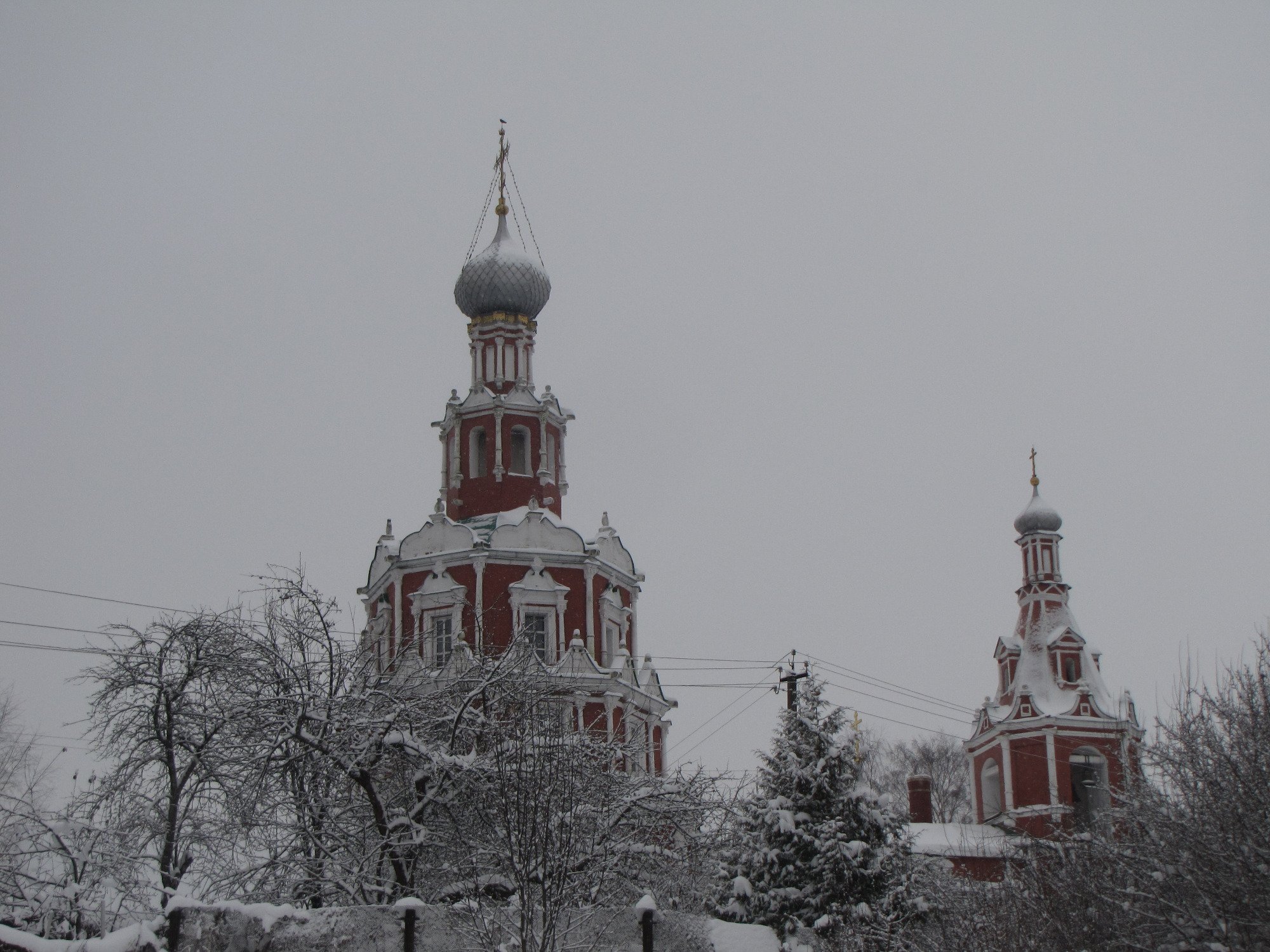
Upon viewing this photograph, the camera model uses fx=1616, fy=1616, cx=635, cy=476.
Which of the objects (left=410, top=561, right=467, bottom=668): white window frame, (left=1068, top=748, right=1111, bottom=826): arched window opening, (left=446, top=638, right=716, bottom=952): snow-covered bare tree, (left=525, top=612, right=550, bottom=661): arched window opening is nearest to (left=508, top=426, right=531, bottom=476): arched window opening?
(left=410, top=561, right=467, bottom=668): white window frame

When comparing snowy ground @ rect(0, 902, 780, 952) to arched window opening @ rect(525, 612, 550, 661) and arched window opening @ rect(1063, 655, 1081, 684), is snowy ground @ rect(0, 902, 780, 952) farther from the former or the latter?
arched window opening @ rect(1063, 655, 1081, 684)

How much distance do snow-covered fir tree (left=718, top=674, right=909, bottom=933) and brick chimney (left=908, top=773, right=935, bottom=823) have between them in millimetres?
22000

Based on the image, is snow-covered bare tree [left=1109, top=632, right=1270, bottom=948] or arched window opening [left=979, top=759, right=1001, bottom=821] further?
arched window opening [left=979, top=759, right=1001, bottom=821]

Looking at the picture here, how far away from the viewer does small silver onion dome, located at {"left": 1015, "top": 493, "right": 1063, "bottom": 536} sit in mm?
43156

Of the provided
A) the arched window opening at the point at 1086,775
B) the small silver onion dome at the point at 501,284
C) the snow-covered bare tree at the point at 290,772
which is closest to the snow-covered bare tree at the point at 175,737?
the snow-covered bare tree at the point at 290,772

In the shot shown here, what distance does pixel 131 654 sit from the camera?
18.7 metres

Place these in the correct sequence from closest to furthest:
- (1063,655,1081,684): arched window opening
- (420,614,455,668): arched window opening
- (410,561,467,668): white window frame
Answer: (420,614,455,668): arched window opening
(410,561,467,668): white window frame
(1063,655,1081,684): arched window opening

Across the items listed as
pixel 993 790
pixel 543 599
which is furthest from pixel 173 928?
pixel 993 790

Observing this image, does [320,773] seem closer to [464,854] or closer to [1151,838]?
[464,854]

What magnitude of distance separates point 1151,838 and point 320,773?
8.75m

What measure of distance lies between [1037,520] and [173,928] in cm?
3385

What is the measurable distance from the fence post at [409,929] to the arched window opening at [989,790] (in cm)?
3005

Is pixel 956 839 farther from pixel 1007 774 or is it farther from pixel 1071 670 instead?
pixel 1071 670

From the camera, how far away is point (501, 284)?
117 feet
